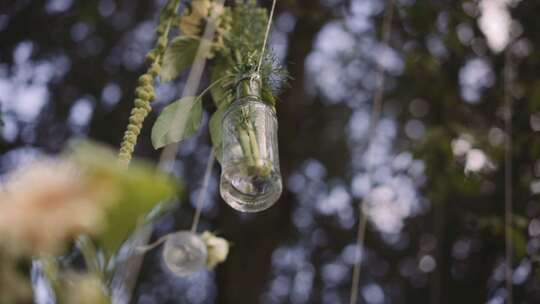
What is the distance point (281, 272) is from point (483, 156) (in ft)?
4.44

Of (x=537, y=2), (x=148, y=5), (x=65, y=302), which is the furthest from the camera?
(x=148, y=5)

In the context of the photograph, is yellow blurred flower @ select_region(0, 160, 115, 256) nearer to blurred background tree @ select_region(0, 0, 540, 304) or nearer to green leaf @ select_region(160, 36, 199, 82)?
green leaf @ select_region(160, 36, 199, 82)

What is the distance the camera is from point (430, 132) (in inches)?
66.7

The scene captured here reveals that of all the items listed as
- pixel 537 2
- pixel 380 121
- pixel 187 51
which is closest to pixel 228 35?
pixel 187 51

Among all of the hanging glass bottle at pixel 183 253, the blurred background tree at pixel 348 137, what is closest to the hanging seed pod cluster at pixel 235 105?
the hanging glass bottle at pixel 183 253

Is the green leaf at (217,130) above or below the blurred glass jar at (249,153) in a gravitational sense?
below

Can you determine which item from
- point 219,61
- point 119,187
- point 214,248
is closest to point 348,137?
point 219,61

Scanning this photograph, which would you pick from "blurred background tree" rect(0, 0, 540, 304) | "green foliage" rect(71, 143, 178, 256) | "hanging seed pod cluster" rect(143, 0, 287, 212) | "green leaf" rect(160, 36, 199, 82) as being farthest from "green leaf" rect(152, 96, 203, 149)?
"blurred background tree" rect(0, 0, 540, 304)

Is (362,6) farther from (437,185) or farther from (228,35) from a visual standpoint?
(228,35)

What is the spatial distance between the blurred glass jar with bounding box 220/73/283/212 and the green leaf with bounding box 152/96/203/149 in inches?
1.1

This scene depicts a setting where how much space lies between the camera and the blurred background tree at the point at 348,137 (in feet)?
5.81

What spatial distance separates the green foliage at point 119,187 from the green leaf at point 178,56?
43 centimetres

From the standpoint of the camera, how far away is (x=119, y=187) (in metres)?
0.26

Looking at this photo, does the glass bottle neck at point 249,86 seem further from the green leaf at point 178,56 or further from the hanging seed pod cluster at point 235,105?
the green leaf at point 178,56
